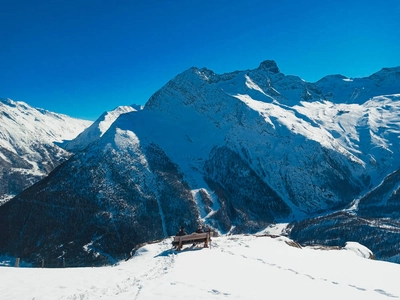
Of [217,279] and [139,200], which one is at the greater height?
[217,279]

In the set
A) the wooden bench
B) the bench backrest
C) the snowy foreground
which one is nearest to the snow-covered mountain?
the wooden bench

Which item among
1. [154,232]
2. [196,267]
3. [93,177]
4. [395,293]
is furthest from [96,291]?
[93,177]

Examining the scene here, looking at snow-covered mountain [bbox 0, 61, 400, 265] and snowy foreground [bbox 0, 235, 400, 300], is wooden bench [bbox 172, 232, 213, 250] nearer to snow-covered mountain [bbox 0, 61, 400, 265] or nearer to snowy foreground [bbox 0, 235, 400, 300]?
snowy foreground [bbox 0, 235, 400, 300]

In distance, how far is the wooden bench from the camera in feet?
105

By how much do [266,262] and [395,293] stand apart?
30.5ft

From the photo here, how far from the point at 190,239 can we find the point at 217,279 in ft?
42.1

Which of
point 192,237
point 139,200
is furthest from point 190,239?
point 139,200

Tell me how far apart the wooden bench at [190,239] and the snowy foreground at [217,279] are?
2.33m

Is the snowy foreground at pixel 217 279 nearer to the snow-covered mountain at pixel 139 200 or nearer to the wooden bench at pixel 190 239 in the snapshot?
the wooden bench at pixel 190 239

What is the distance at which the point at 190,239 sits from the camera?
32344mm

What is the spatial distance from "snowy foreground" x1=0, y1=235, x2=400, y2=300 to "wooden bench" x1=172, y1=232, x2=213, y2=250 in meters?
2.33

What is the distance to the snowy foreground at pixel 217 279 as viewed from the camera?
57.0ft

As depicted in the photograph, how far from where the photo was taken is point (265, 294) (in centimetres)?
1692

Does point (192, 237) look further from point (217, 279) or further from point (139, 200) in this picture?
point (139, 200)
